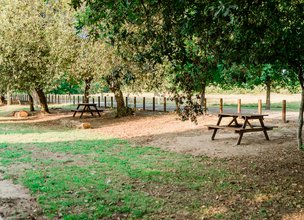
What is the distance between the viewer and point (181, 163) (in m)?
11.3

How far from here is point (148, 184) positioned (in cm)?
894

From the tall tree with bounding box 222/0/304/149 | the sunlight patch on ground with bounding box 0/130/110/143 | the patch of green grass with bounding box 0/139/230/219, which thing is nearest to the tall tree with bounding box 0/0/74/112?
the sunlight patch on ground with bounding box 0/130/110/143

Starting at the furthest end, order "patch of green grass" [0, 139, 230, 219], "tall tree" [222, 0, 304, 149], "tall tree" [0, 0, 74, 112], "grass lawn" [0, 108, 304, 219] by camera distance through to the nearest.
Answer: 1. "tall tree" [0, 0, 74, 112]
2. "patch of green grass" [0, 139, 230, 219]
3. "grass lawn" [0, 108, 304, 219]
4. "tall tree" [222, 0, 304, 149]

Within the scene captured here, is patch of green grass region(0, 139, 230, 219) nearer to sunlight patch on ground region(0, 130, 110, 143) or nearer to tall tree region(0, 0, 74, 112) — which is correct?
sunlight patch on ground region(0, 130, 110, 143)

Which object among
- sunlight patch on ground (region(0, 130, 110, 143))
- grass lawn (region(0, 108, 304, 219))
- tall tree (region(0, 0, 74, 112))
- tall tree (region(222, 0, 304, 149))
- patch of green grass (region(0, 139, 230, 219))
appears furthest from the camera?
tall tree (region(0, 0, 74, 112))

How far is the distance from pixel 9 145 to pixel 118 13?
9.52m

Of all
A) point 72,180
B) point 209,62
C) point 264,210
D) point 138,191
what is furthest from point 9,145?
point 264,210

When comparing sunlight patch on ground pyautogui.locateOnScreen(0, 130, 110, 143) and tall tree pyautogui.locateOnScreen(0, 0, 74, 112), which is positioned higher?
tall tree pyautogui.locateOnScreen(0, 0, 74, 112)

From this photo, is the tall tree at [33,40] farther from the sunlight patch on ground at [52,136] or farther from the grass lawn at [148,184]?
the grass lawn at [148,184]

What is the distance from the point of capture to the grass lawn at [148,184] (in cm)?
713

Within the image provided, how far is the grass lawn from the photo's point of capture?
281 inches

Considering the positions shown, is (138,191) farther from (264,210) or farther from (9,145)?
(9,145)

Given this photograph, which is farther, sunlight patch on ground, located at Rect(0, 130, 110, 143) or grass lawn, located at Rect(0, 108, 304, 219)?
sunlight patch on ground, located at Rect(0, 130, 110, 143)

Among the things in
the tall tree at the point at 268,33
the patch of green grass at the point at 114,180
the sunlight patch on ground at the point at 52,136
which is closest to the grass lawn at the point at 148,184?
the patch of green grass at the point at 114,180
